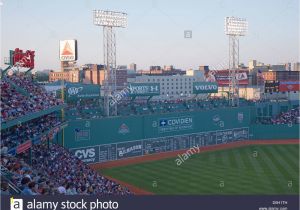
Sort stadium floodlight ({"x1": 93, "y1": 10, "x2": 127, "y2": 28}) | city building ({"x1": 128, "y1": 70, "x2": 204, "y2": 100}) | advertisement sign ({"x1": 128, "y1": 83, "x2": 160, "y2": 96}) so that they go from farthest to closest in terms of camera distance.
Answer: city building ({"x1": 128, "y1": 70, "x2": 204, "y2": 100}), advertisement sign ({"x1": 128, "y1": 83, "x2": 160, "y2": 96}), stadium floodlight ({"x1": 93, "y1": 10, "x2": 127, "y2": 28})

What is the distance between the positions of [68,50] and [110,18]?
455cm

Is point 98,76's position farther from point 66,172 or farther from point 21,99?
point 66,172

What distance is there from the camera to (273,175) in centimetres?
2534

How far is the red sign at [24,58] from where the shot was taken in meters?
25.6

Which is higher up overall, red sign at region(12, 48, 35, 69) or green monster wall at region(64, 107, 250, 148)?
red sign at region(12, 48, 35, 69)

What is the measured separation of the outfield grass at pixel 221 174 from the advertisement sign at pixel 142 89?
7.19m

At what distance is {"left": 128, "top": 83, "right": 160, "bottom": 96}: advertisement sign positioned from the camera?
35.2 metres

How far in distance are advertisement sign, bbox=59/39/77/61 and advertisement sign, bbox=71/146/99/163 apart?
6891 millimetres

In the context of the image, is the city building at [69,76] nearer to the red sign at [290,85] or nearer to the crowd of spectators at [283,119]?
the red sign at [290,85]

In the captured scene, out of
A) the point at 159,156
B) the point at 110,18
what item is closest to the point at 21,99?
the point at 110,18

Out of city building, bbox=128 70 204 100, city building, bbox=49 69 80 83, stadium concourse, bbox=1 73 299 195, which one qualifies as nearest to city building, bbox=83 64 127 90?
city building, bbox=49 69 80 83

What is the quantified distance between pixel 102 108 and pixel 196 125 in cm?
896

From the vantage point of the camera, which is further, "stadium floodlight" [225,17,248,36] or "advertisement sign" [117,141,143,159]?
"stadium floodlight" [225,17,248,36]

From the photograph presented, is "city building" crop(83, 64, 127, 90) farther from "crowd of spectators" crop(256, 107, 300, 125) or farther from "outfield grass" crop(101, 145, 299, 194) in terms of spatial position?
"outfield grass" crop(101, 145, 299, 194)
